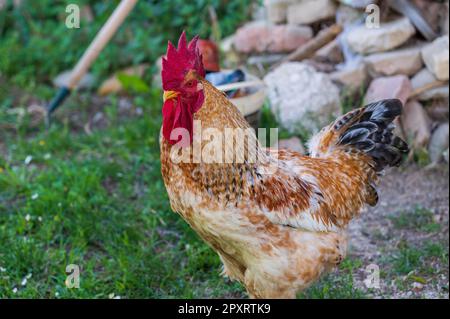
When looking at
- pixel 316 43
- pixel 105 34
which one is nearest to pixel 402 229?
pixel 316 43

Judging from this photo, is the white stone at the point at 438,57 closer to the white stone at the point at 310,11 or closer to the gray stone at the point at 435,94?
the gray stone at the point at 435,94

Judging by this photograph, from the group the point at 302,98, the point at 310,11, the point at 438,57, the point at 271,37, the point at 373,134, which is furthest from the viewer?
the point at 271,37

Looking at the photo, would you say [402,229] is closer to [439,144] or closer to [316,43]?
[439,144]

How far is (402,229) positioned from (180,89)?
2178mm

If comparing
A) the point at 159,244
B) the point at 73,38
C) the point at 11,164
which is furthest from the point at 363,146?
the point at 73,38

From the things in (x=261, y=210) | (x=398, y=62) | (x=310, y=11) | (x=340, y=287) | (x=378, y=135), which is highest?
(x=310, y=11)

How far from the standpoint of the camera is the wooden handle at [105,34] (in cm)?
522

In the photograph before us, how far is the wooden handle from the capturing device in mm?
5223

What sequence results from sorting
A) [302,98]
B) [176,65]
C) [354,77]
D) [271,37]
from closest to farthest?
[176,65] → [302,98] → [354,77] → [271,37]

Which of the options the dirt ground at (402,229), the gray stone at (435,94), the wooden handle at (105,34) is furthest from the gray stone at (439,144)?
the wooden handle at (105,34)

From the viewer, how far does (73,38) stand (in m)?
6.51

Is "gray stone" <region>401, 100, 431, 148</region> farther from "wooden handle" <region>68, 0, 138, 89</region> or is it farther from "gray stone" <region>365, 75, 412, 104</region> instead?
"wooden handle" <region>68, 0, 138, 89</region>

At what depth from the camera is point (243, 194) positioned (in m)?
2.76
